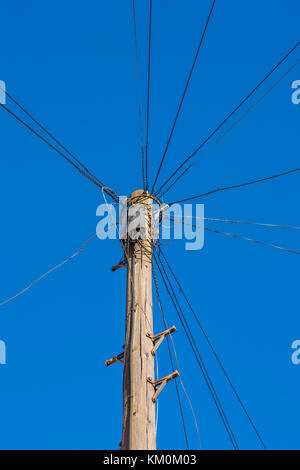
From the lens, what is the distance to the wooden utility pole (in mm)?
4965

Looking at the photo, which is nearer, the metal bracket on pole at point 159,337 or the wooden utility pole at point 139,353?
the wooden utility pole at point 139,353

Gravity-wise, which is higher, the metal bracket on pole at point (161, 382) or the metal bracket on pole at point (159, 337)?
the metal bracket on pole at point (159, 337)

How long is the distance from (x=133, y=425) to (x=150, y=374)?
0.55 m

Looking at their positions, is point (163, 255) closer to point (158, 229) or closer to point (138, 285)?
point (158, 229)

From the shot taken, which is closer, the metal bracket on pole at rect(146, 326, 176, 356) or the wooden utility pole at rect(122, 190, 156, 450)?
the wooden utility pole at rect(122, 190, 156, 450)

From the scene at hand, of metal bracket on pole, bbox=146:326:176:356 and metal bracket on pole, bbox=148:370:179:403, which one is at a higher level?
metal bracket on pole, bbox=146:326:176:356

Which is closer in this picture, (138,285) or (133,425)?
(133,425)

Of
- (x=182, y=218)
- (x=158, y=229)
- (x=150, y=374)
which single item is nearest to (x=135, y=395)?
(x=150, y=374)

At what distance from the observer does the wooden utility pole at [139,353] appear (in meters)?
4.96

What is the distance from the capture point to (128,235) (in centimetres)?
669

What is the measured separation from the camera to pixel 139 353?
216 inches

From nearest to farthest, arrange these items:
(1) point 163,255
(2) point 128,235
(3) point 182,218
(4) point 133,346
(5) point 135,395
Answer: (5) point 135,395
(4) point 133,346
(2) point 128,235
(1) point 163,255
(3) point 182,218
